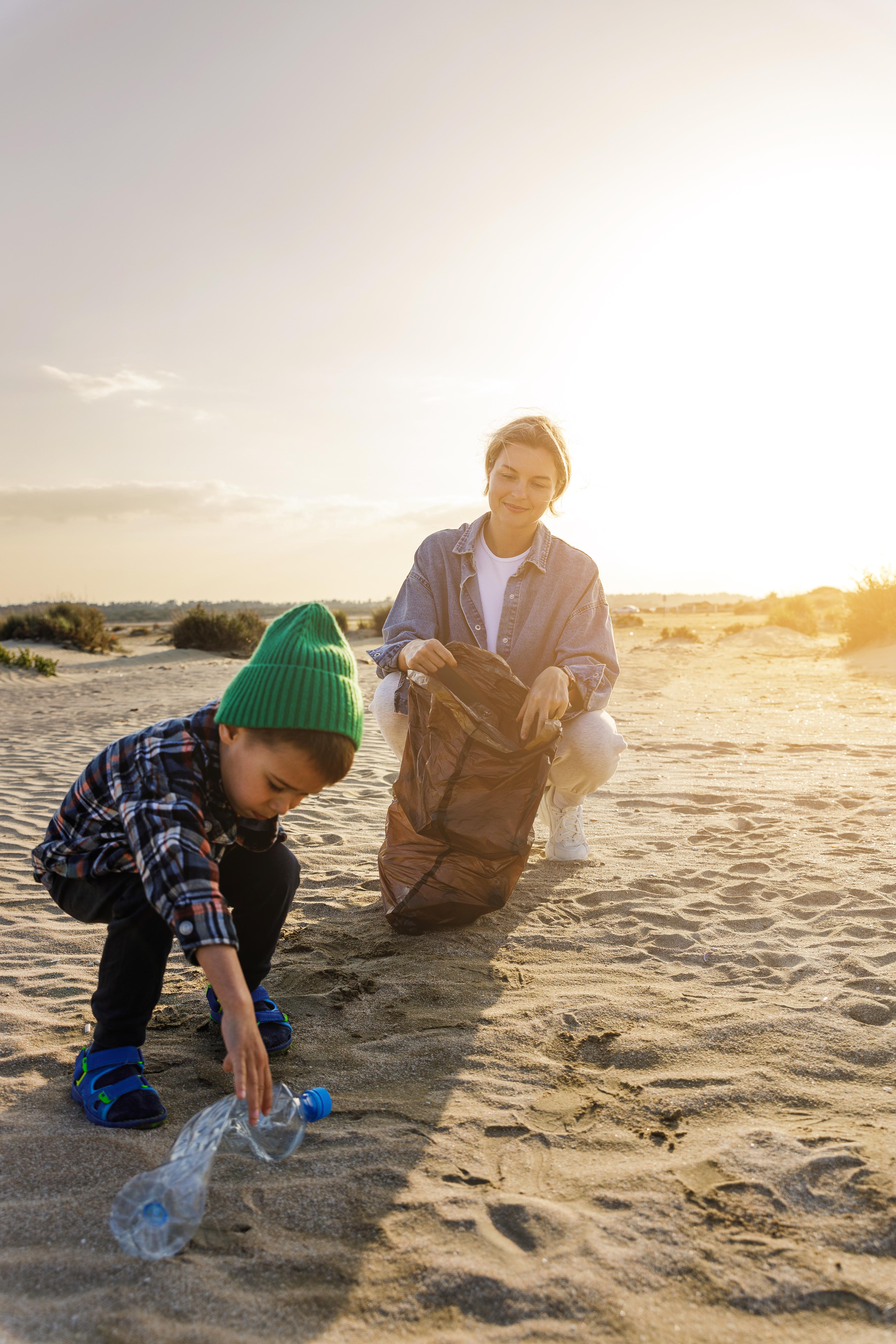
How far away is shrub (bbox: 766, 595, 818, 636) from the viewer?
20969mm

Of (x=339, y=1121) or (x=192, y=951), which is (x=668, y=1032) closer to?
(x=339, y=1121)

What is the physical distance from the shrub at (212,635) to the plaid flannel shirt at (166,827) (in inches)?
678

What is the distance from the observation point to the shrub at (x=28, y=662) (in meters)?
13.8

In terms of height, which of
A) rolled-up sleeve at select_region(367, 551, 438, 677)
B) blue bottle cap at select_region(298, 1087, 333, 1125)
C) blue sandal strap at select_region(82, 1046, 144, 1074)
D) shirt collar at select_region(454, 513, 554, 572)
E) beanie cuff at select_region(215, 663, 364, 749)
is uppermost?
shirt collar at select_region(454, 513, 554, 572)

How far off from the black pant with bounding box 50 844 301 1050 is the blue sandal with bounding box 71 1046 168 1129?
0.03 m

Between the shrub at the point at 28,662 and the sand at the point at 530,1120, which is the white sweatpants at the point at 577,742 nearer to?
the sand at the point at 530,1120

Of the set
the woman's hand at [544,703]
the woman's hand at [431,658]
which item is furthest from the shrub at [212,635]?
the woman's hand at [544,703]

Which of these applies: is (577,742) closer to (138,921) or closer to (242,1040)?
(138,921)

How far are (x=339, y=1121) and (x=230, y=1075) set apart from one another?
390mm

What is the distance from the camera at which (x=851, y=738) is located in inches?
273

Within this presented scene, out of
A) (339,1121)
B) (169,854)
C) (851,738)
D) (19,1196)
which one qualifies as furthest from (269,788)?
(851,738)

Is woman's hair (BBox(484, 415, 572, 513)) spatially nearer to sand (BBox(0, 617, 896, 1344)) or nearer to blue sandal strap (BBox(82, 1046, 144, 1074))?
sand (BBox(0, 617, 896, 1344))

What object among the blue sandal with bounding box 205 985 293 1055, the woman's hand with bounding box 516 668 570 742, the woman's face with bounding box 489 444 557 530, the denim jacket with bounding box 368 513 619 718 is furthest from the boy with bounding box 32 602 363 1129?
the woman's face with bounding box 489 444 557 530

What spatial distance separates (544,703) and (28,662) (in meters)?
13.1
